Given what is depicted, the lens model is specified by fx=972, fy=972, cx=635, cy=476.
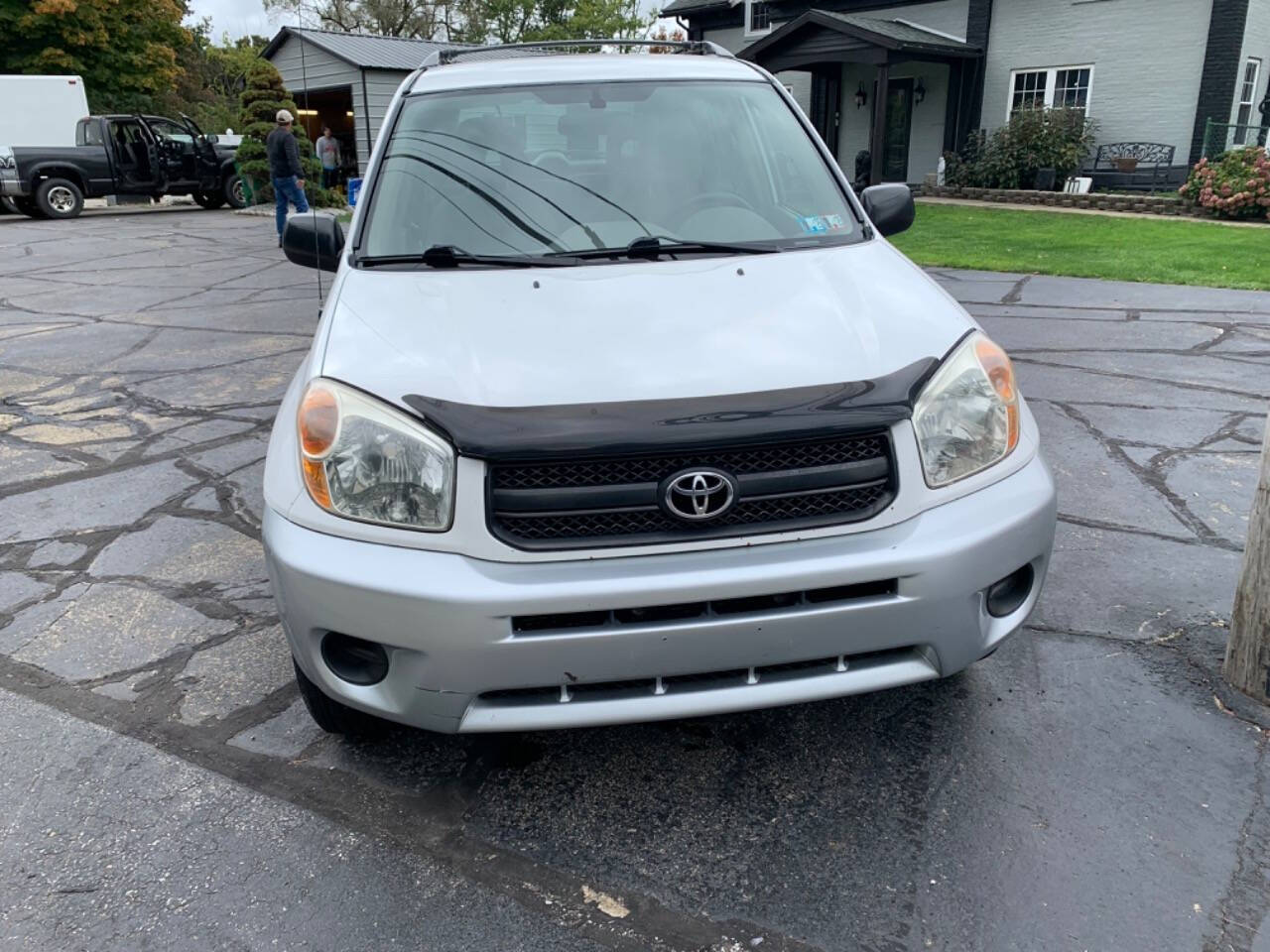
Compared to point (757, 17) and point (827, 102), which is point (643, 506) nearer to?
point (827, 102)

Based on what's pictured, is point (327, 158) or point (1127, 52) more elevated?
point (1127, 52)

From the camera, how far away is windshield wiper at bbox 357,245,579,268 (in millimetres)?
2967

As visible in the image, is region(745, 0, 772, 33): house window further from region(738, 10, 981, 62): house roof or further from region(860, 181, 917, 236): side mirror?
region(860, 181, 917, 236): side mirror

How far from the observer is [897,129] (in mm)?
21953

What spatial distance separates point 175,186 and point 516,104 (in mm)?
20286

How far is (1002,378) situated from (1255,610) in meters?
1.10

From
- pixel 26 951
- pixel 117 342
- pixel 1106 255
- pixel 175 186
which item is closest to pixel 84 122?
pixel 175 186

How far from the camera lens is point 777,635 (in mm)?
2105

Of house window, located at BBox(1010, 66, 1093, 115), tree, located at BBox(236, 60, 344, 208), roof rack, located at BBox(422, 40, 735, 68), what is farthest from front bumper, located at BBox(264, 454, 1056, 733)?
tree, located at BBox(236, 60, 344, 208)

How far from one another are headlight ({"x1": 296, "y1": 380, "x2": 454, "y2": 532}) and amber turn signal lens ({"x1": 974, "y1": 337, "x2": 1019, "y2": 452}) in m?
1.36

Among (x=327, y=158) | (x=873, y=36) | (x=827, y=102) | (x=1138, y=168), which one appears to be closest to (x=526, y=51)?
(x=873, y=36)

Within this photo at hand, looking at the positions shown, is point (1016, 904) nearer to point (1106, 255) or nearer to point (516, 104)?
point (516, 104)

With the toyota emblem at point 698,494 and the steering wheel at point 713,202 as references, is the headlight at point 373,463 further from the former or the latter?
the steering wheel at point 713,202

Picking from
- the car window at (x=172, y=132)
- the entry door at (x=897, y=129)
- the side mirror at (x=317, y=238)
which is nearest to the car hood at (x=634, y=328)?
A: the side mirror at (x=317, y=238)
